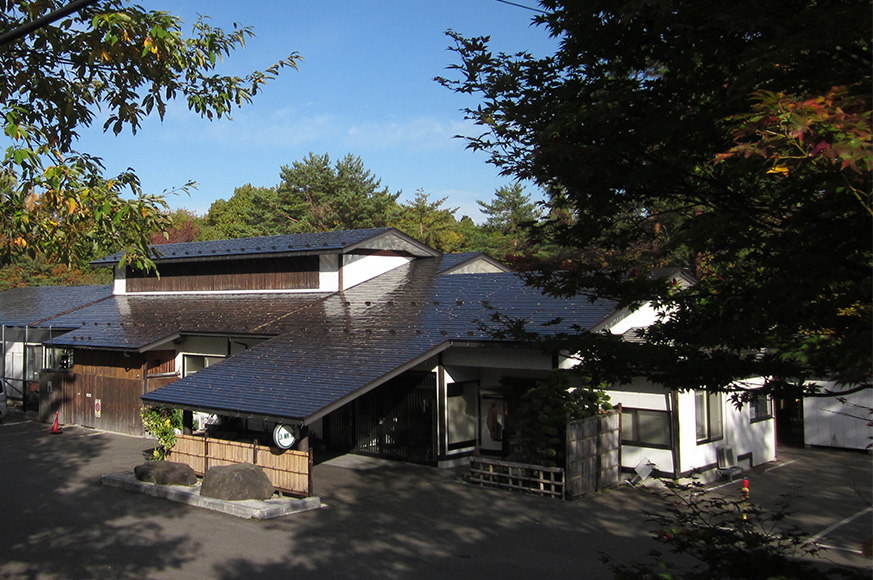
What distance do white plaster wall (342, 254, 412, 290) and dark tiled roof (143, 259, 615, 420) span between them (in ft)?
4.12

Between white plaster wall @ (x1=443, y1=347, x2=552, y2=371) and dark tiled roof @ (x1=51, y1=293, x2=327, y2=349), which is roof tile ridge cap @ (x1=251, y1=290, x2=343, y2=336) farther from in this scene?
white plaster wall @ (x1=443, y1=347, x2=552, y2=371)

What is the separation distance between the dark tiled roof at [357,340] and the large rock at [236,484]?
4.18 feet

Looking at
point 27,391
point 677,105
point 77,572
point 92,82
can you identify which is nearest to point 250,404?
point 77,572

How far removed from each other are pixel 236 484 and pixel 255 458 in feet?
3.57

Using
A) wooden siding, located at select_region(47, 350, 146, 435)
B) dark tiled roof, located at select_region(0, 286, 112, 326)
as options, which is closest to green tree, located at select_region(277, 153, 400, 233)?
dark tiled roof, located at select_region(0, 286, 112, 326)

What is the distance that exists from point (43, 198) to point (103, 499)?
325 inches

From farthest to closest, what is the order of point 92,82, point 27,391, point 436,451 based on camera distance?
point 27,391 → point 436,451 → point 92,82

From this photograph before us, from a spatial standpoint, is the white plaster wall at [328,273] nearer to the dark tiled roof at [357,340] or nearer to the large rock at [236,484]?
the dark tiled roof at [357,340]

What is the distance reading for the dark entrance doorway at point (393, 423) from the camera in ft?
59.3

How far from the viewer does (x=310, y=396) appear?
14555 millimetres

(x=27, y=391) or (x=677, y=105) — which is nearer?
(x=677, y=105)

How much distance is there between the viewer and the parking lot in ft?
34.8

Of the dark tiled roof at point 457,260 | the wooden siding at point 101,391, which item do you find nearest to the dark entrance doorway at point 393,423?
the dark tiled roof at point 457,260

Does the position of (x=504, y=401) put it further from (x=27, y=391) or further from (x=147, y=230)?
(x=27, y=391)
